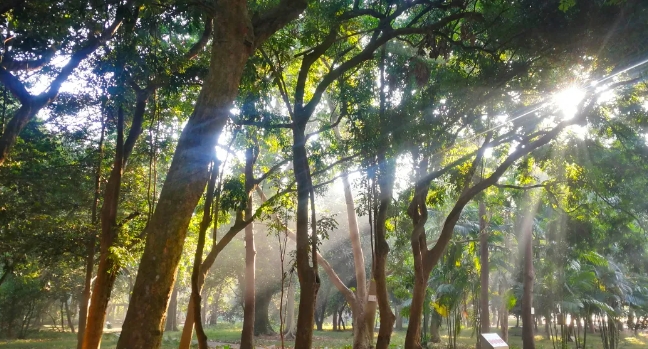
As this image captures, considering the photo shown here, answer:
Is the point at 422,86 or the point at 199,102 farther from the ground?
the point at 422,86

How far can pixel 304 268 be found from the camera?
279 inches

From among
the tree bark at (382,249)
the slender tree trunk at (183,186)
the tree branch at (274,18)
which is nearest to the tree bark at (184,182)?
the slender tree trunk at (183,186)

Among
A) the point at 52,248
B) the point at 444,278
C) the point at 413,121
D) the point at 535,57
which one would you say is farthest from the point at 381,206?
the point at 444,278

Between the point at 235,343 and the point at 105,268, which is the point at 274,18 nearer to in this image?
the point at 105,268

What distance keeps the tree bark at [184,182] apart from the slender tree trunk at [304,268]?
259 centimetres

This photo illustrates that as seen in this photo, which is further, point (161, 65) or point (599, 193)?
point (599, 193)

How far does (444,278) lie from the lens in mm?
18078

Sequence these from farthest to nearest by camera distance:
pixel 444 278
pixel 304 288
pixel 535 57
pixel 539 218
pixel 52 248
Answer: pixel 539 218 < pixel 444 278 < pixel 52 248 < pixel 535 57 < pixel 304 288

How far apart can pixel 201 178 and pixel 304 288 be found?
10.2ft

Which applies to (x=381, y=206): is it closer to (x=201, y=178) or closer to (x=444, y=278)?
(x=201, y=178)

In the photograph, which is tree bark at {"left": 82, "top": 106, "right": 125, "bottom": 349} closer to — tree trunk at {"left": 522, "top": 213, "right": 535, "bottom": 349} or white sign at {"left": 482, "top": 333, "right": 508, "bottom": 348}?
white sign at {"left": 482, "top": 333, "right": 508, "bottom": 348}

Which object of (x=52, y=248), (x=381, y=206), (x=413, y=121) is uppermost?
(x=413, y=121)

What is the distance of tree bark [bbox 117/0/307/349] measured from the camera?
4.18 m

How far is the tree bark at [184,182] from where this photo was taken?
4.18 m
